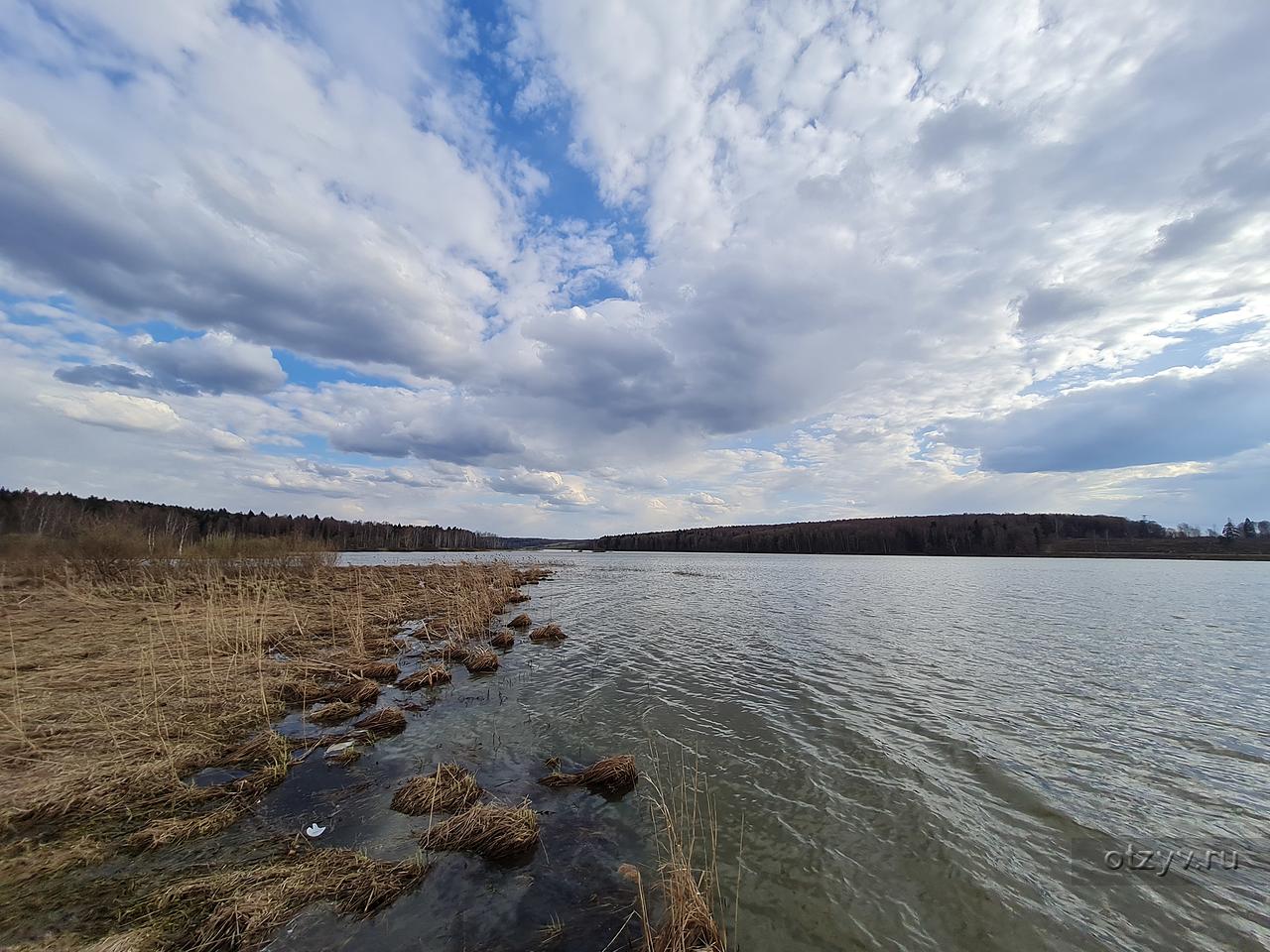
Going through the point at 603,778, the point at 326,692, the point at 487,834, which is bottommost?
the point at 603,778

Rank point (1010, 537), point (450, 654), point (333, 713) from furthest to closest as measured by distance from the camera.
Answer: point (1010, 537) < point (450, 654) < point (333, 713)

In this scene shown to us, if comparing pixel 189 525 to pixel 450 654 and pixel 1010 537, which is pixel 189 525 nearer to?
pixel 450 654

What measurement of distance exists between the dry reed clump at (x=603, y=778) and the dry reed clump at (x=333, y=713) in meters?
5.66

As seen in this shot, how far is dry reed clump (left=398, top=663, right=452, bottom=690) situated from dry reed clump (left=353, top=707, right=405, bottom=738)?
106 inches

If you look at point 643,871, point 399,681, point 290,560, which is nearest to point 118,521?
point 290,560

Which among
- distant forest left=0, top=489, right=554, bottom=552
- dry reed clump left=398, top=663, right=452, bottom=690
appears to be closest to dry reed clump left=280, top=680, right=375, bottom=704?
dry reed clump left=398, top=663, right=452, bottom=690

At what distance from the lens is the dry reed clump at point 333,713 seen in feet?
36.3

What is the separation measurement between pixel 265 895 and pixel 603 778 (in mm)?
4781

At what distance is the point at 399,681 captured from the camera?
45.8 ft

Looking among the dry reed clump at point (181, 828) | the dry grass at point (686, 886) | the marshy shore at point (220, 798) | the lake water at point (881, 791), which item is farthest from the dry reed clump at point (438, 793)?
the dry grass at point (686, 886)

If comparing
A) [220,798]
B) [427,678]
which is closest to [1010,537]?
[427,678]

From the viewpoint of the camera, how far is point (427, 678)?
14.0m

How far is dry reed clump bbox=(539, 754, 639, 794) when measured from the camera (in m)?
8.44

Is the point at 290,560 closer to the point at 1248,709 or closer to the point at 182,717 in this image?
the point at 182,717
